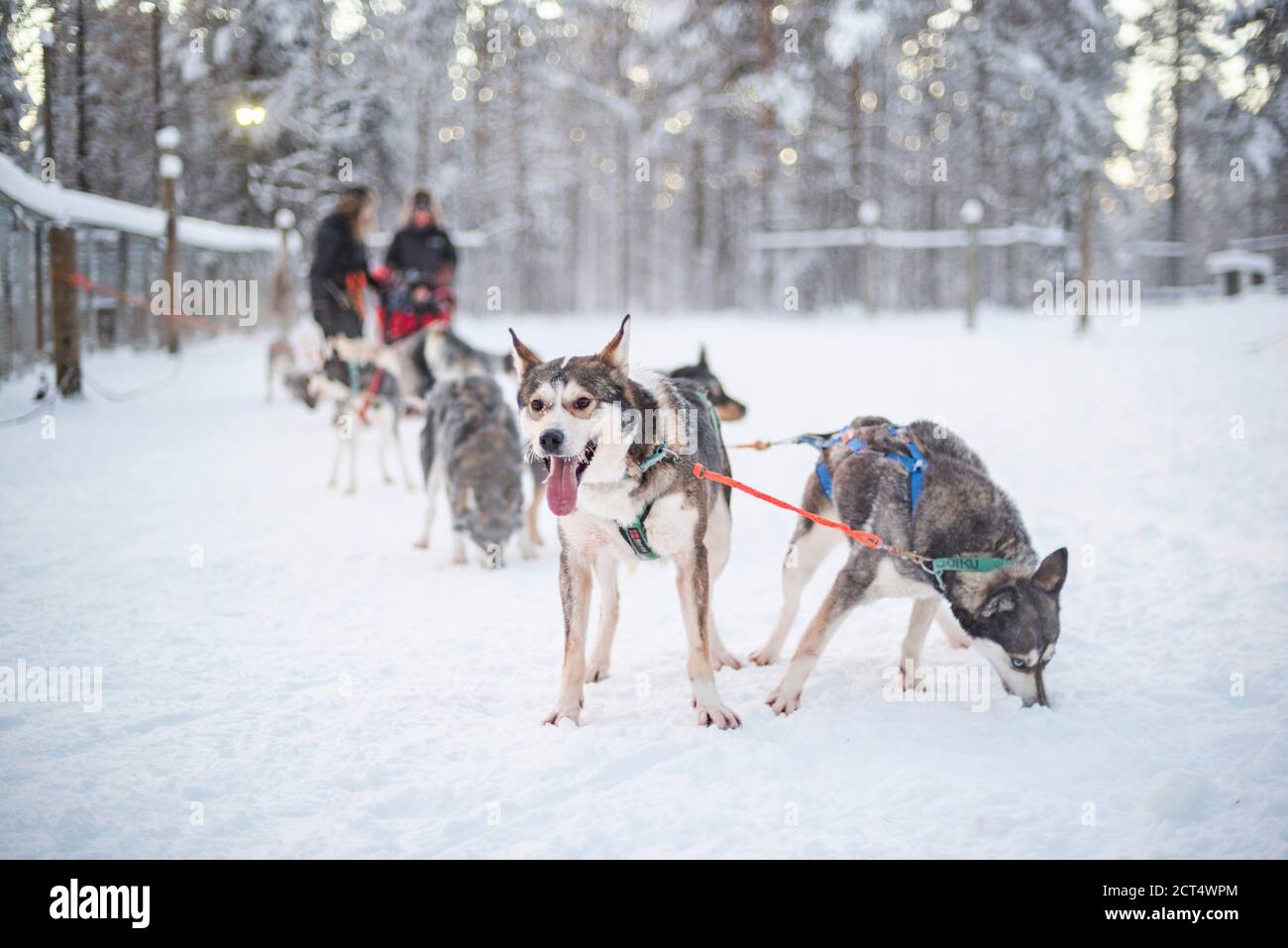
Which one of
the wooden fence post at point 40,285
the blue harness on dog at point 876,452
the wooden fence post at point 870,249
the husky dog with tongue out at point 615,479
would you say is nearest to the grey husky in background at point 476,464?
the husky dog with tongue out at point 615,479

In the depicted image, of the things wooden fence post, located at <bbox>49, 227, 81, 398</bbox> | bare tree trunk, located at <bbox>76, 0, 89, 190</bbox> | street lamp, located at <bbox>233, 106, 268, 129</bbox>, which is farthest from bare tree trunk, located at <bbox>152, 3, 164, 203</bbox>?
wooden fence post, located at <bbox>49, 227, 81, 398</bbox>

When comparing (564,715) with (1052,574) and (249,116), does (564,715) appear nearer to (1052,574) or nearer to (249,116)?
(1052,574)

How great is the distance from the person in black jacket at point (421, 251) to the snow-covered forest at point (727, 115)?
429cm

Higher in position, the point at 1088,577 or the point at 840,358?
the point at 840,358

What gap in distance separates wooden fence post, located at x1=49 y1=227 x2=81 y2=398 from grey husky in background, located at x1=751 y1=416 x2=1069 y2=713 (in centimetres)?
956

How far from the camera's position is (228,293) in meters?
18.8

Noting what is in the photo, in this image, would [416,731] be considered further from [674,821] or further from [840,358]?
[840,358]

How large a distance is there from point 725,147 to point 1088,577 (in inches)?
955

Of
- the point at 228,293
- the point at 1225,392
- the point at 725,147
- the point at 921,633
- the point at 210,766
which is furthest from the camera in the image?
the point at 725,147

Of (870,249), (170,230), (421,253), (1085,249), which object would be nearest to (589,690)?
(421,253)

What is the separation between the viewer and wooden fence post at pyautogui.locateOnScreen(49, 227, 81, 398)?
950 cm
